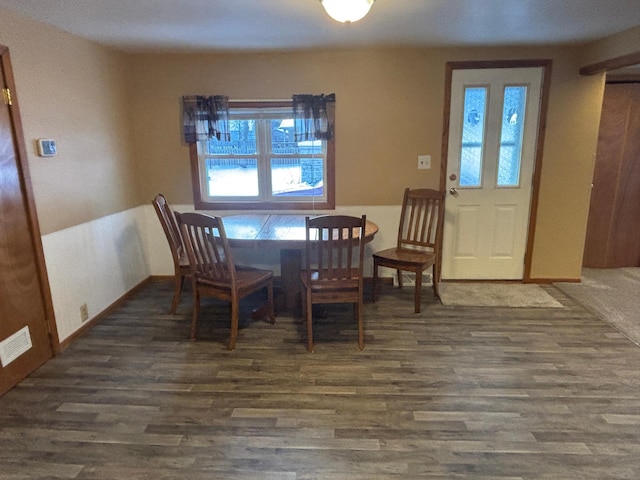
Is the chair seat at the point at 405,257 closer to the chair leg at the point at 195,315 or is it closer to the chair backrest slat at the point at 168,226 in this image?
the chair leg at the point at 195,315

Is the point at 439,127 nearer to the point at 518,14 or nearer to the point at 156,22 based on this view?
the point at 518,14

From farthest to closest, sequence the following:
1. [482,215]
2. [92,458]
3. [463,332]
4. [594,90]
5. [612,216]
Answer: [612,216] < [482,215] < [594,90] < [463,332] < [92,458]

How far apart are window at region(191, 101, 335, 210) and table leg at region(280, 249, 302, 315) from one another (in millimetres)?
777

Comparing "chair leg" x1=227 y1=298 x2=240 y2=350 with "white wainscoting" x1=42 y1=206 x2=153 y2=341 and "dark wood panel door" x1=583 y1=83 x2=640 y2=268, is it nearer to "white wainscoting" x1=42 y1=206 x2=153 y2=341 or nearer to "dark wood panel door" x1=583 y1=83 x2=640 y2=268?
"white wainscoting" x1=42 y1=206 x2=153 y2=341

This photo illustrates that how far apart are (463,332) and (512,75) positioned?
2.37 meters

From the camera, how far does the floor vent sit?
237 cm

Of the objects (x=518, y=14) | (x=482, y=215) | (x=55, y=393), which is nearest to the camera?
(x=55, y=393)

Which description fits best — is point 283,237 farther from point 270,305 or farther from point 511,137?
point 511,137

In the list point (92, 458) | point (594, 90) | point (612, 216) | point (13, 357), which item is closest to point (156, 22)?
point (13, 357)

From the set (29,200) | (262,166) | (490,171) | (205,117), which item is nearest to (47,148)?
(29,200)

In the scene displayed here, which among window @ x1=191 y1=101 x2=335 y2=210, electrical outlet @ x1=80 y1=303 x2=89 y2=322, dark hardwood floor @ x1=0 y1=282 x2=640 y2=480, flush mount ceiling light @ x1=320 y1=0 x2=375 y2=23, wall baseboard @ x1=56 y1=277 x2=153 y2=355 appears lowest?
dark hardwood floor @ x1=0 y1=282 x2=640 y2=480

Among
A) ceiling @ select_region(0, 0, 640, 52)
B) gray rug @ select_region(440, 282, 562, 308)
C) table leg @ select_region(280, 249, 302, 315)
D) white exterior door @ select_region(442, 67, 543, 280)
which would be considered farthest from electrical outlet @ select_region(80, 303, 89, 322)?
white exterior door @ select_region(442, 67, 543, 280)

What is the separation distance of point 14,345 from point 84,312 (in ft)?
2.24

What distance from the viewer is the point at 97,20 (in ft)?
8.81
